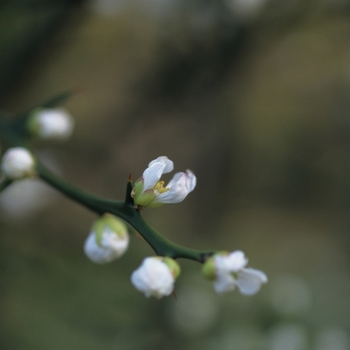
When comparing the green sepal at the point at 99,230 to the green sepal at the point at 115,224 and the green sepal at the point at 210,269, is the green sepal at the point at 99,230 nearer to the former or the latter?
the green sepal at the point at 115,224

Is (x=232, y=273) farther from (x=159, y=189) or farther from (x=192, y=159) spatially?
(x=192, y=159)

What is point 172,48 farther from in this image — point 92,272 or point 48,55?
point 92,272

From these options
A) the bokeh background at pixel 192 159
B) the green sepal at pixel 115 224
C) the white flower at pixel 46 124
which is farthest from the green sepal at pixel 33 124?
the bokeh background at pixel 192 159

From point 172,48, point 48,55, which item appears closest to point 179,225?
point 172,48

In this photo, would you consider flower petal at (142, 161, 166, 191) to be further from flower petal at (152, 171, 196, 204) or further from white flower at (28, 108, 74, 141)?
white flower at (28, 108, 74, 141)

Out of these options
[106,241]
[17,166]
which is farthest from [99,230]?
[17,166]
